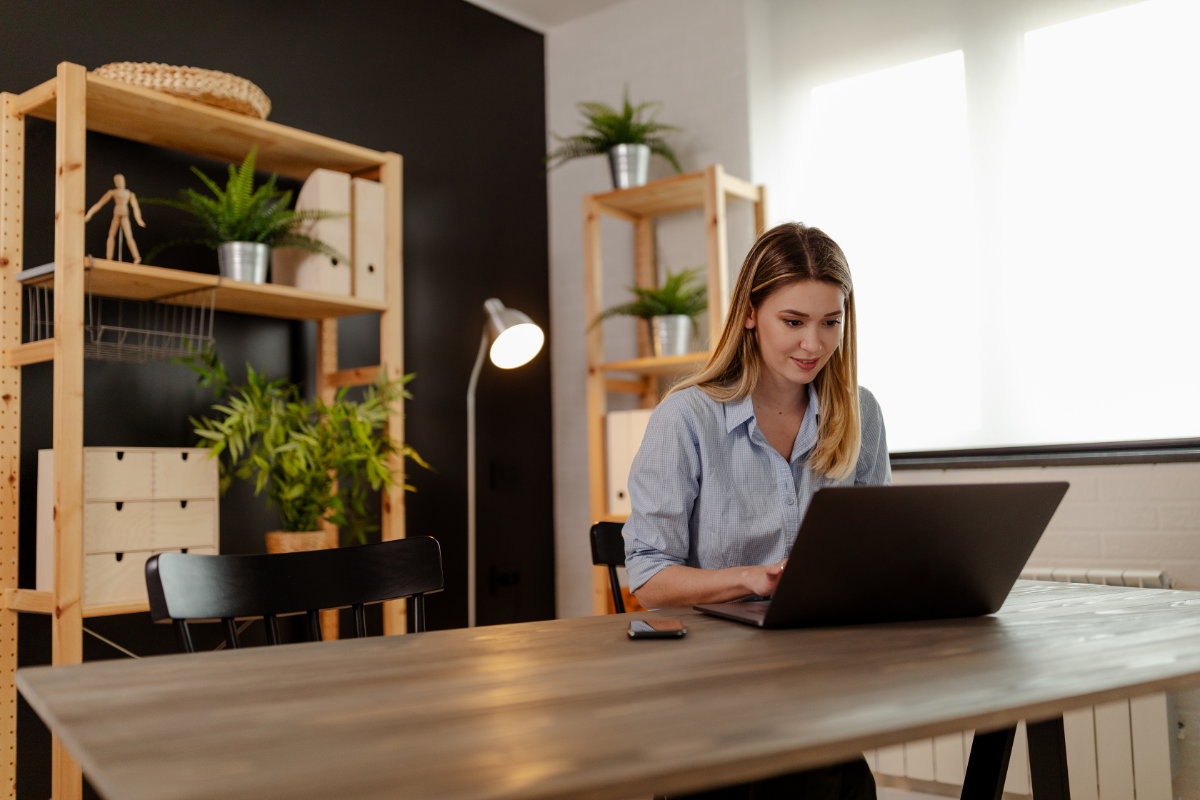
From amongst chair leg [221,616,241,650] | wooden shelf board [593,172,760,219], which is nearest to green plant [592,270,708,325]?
wooden shelf board [593,172,760,219]

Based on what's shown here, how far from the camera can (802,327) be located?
1.51m

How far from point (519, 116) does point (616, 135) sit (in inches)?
28.0

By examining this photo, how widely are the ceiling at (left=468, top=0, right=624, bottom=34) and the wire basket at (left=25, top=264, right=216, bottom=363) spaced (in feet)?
5.58

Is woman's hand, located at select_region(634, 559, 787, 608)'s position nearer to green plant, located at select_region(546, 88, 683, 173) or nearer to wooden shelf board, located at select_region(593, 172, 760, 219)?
wooden shelf board, located at select_region(593, 172, 760, 219)

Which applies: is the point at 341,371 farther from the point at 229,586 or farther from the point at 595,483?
the point at 229,586

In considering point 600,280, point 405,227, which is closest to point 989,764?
point 600,280

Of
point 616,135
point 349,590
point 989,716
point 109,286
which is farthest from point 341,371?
point 989,716

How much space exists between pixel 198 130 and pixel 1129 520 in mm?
2527

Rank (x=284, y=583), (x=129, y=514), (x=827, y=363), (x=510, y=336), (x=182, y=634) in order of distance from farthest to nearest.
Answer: (x=510, y=336)
(x=129, y=514)
(x=827, y=363)
(x=284, y=583)
(x=182, y=634)

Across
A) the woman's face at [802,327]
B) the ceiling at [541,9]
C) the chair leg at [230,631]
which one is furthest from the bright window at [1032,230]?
the chair leg at [230,631]

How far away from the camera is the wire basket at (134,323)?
223 centimetres

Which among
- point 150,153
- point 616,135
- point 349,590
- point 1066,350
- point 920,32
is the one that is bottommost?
point 349,590

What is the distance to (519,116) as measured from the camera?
3664mm

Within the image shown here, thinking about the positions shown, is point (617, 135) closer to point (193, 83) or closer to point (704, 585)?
point (193, 83)
